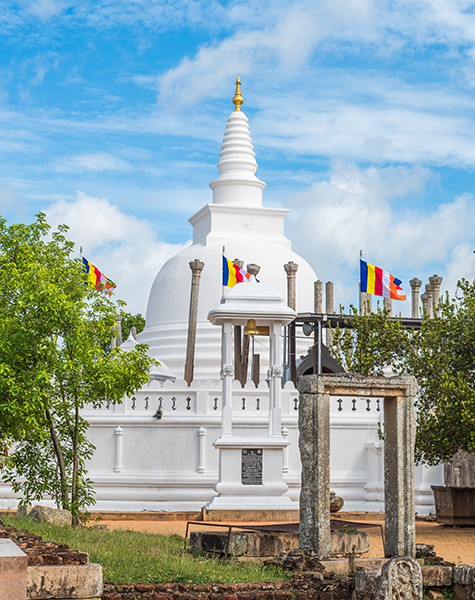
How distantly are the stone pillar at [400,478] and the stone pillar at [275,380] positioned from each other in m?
7.17

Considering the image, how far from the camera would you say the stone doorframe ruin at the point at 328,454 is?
9.71 m

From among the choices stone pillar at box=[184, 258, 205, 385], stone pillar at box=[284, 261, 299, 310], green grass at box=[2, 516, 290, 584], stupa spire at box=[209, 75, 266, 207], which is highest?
stupa spire at box=[209, 75, 266, 207]

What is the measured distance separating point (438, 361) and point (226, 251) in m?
18.4

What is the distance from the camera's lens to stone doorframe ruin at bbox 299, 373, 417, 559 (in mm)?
9711

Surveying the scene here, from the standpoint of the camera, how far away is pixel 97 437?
744 inches

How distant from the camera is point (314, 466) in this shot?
383 inches

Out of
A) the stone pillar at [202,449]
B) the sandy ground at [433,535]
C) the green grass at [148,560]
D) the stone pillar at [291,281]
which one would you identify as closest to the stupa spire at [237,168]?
the stone pillar at [291,281]

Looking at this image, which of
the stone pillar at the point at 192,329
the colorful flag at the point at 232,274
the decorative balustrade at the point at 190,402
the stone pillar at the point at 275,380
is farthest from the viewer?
the stone pillar at the point at 192,329

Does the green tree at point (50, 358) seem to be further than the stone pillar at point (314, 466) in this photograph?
Yes

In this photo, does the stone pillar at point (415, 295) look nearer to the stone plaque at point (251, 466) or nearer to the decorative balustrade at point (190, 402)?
the decorative balustrade at point (190, 402)

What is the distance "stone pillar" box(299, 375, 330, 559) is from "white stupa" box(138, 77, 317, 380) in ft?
64.3

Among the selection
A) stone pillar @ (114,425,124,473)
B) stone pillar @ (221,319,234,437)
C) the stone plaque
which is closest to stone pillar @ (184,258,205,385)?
stone pillar @ (114,425,124,473)

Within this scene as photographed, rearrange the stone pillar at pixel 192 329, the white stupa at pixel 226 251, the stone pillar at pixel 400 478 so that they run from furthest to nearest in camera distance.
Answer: the white stupa at pixel 226 251, the stone pillar at pixel 192 329, the stone pillar at pixel 400 478

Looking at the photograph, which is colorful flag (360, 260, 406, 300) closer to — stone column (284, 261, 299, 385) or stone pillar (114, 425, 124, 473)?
stone column (284, 261, 299, 385)
